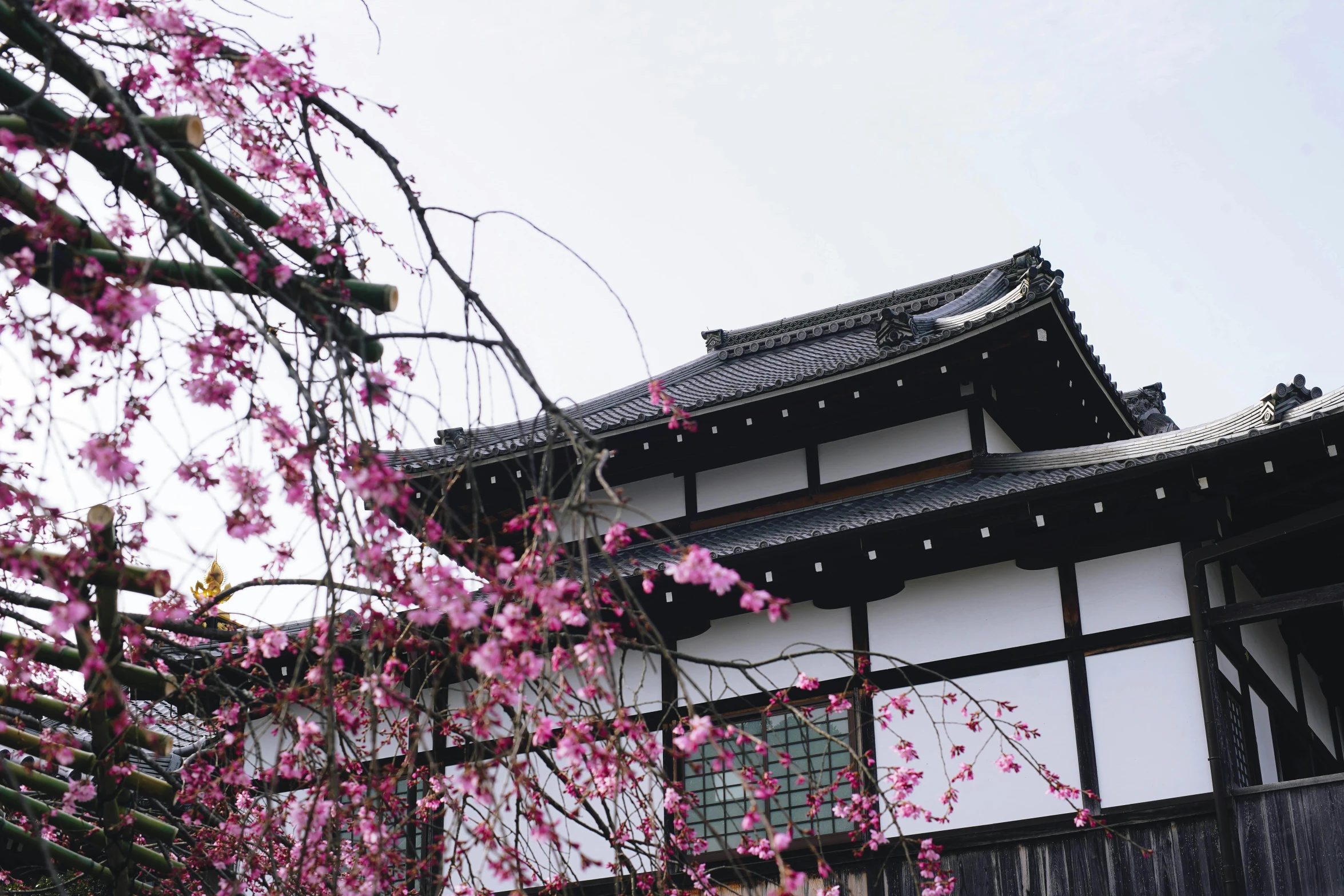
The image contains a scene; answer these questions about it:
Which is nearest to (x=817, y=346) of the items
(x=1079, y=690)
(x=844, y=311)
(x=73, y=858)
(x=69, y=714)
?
(x=844, y=311)

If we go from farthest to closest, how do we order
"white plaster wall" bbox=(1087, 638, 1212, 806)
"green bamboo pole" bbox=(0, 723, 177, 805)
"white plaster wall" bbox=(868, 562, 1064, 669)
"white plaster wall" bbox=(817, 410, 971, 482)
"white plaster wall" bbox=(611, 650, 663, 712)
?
"white plaster wall" bbox=(817, 410, 971, 482) < "white plaster wall" bbox=(611, 650, 663, 712) < "white plaster wall" bbox=(868, 562, 1064, 669) < "white plaster wall" bbox=(1087, 638, 1212, 806) < "green bamboo pole" bbox=(0, 723, 177, 805)

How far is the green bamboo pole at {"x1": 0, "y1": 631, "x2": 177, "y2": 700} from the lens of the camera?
5406 mm

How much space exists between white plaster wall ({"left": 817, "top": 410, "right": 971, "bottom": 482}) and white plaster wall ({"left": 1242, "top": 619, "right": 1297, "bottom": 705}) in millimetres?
2887

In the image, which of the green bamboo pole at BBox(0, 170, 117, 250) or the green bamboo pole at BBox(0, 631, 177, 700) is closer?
the green bamboo pole at BBox(0, 170, 117, 250)

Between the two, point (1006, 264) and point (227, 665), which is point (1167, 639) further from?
point (1006, 264)

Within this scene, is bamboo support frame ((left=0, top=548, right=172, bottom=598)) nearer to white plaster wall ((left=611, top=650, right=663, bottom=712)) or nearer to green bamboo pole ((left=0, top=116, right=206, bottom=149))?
green bamboo pole ((left=0, top=116, right=206, bottom=149))

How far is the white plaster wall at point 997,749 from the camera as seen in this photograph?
9414mm

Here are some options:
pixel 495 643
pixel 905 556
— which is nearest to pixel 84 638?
pixel 495 643

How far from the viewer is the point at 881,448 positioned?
40.5ft

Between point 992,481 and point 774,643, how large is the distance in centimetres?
233

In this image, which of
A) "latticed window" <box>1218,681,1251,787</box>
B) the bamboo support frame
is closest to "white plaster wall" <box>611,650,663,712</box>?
"latticed window" <box>1218,681,1251,787</box>

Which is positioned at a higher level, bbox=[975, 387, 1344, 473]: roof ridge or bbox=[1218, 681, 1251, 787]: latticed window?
bbox=[975, 387, 1344, 473]: roof ridge

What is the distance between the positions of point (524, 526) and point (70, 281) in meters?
1.81

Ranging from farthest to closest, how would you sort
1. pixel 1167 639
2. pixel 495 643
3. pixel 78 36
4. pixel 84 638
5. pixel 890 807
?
pixel 1167 639 → pixel 890 807 → pixel 78 36 → pixel 84 638 → pixel 495 643
